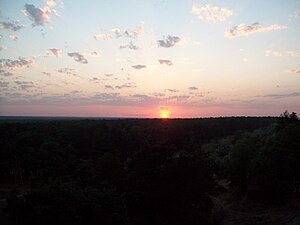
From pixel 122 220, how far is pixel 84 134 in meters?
55.6

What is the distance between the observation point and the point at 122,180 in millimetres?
21266

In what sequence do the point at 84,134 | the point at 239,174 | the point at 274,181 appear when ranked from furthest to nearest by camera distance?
1. the point at 84,134
2. the point at 239,174
3. the point at 274,181

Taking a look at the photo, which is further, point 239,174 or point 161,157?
point 239,174

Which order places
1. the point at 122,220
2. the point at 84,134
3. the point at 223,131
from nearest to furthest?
the point at 122,220 → the point at 84,134 → the point at 223,131

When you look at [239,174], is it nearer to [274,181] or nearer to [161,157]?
[274,181]

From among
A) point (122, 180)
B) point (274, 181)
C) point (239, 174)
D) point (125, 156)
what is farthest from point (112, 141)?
point (122, 180)

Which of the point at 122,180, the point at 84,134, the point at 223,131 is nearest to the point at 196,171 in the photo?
the point at 122,180

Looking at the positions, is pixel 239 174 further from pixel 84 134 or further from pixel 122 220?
pixel 84 134

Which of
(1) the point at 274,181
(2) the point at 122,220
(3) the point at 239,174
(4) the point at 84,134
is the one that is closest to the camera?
(2) the point at 122,220

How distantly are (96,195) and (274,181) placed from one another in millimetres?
25783

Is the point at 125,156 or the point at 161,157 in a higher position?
the point at 161,157

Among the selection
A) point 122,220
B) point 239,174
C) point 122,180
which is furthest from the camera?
point 239,174

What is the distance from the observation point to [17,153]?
2175 inches

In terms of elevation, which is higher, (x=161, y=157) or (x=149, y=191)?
(x=161, y=157)
